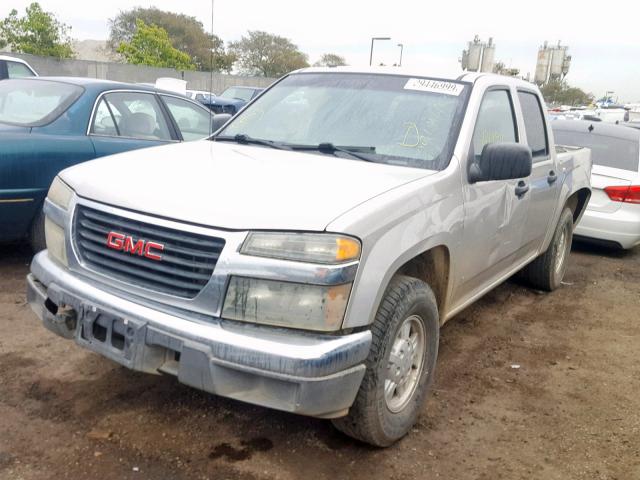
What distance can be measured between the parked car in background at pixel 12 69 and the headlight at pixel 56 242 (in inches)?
315

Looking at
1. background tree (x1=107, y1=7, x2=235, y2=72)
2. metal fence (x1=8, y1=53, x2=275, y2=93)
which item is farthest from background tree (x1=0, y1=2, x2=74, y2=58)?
background tree (x1=107, y1=7, x2=235, y2=72)

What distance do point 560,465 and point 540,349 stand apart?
158cm

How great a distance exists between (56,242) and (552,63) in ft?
89.3

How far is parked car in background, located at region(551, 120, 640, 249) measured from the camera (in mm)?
6895

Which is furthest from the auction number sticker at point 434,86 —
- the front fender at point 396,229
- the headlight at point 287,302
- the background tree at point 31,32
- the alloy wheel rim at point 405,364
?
the background tree at point 31,32

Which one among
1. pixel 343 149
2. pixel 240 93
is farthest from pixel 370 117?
pixel 240 93

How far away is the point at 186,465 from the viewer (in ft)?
9.28

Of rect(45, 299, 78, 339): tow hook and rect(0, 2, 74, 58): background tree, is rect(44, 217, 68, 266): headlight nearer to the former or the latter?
rect(45, 299, 78, 339): tow hook

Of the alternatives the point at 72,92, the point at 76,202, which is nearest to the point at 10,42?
the point at 72,92

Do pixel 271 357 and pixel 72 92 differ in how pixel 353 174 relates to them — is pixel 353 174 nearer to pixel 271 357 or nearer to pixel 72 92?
pixel 271 357

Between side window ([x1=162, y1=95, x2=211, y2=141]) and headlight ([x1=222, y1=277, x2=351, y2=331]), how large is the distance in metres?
4.03

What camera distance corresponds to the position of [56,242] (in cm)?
311

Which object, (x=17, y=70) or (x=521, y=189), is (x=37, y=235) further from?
(x=17, y=70)

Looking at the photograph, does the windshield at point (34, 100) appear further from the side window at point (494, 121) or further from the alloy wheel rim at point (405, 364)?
the alloy wheel rim at point (405, 364)
